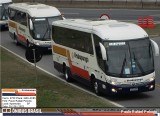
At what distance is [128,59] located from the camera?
2209cm

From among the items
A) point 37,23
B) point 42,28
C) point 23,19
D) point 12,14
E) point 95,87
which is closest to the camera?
point 95,87

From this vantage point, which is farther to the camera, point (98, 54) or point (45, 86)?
point (45, 86)

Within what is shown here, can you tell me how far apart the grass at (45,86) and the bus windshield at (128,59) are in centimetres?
141

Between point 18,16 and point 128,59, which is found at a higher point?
point 128,59

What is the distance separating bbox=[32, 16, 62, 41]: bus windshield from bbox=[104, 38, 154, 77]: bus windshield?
15.0 m

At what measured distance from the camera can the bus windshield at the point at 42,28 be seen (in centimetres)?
3691

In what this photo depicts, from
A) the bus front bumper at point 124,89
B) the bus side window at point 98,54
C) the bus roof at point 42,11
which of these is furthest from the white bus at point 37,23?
the bus front bumper at point 124,89

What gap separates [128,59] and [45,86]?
480 cm

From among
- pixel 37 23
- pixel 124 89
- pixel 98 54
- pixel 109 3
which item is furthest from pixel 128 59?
pixel 109 3

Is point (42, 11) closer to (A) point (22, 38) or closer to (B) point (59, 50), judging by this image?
(A) point (22, 38)

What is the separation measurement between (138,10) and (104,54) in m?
43.2

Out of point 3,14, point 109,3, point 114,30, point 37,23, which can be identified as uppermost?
point 114,30

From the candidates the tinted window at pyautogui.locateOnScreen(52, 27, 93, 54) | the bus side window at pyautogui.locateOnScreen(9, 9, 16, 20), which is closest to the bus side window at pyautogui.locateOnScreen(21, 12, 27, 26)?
the bus side window at pyautogui.locateOnScreen(9, 9, 16, 20)

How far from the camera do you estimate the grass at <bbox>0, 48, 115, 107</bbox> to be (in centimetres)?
2098
